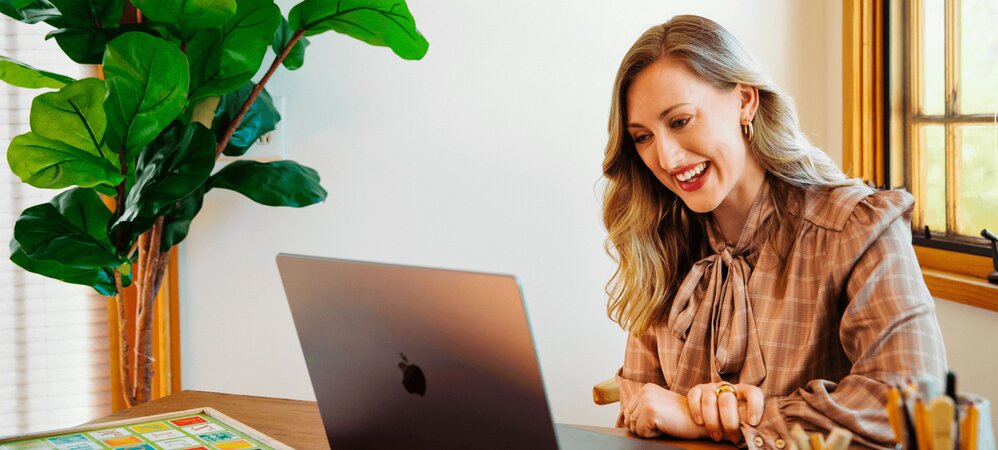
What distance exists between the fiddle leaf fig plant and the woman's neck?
0.76 meters

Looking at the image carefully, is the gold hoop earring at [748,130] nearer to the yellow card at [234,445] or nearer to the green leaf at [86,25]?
the yellow card at [234,445]

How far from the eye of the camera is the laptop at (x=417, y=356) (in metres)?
0.76

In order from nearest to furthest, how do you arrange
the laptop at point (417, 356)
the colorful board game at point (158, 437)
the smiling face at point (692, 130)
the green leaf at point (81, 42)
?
the laptop at point (417, 356) < the colorful board game at point (158, 437) < the smiling face at point (692, 130) < the green leaf at point (81, 42)

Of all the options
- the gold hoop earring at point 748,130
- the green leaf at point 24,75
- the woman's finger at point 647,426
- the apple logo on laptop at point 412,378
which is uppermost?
the green leaf at point 24,75

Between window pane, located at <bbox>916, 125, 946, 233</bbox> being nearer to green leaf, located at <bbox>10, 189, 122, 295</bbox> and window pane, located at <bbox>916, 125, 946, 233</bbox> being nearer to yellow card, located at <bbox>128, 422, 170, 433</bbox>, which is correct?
yellow card, located at <bbox>128, 422, 170, 433</bbox>

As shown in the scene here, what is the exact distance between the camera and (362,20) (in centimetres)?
183

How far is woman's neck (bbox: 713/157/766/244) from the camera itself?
1.52m

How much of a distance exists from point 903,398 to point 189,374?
2.08 m

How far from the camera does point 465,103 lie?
7.61 ft

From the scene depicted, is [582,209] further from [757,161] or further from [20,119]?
[20,119]

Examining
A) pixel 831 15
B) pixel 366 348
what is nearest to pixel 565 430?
pixel 366 348

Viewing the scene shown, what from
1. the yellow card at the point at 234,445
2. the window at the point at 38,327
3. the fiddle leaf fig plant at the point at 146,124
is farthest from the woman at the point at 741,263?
the window at the point at 38,327

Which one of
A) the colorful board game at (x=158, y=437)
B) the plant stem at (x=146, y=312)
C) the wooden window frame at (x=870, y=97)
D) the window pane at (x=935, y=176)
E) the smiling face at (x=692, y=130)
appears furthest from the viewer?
the wooden window frame at (x=870, y=97)

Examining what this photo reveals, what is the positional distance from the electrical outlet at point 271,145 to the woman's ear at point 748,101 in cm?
123
